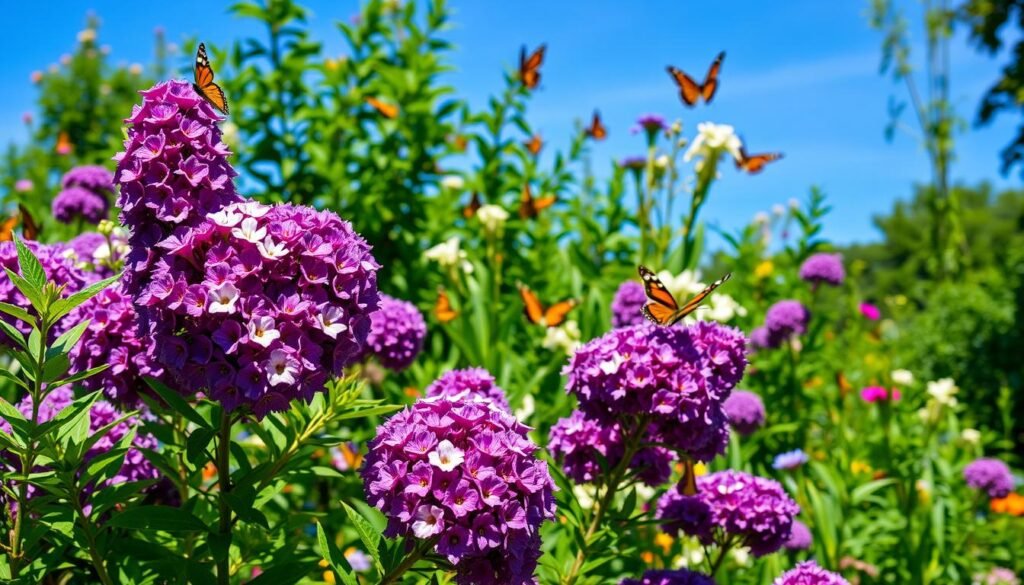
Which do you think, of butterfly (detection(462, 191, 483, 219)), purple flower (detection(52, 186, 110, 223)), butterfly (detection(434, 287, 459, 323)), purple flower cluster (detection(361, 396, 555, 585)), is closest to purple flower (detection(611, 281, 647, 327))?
butterfly (detection(434, 287, 459, 323))

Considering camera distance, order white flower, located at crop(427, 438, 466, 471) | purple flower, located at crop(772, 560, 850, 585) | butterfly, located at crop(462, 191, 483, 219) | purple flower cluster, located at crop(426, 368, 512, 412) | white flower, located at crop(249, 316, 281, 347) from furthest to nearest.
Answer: butterfly, located at crop(462, 191, 483, 219) → purple flower cluster, located at crop(426, 368, 512, 412) → purple flower, located at crop(772, 560, 850, 585) → white flower, located at crop(427, 438, 466, 471) → white flower, located at crop(249, 316, 281, 347)

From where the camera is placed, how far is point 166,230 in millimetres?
1743

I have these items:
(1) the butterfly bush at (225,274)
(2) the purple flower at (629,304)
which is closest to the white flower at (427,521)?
(1) the butterfly bush at (225,274)

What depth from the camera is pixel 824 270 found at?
16.2ft

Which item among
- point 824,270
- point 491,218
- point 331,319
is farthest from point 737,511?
point 824,270

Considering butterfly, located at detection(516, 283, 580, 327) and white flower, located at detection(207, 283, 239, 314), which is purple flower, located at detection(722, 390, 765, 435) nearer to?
butterfly, located at detection(516, 283, 580, 327)

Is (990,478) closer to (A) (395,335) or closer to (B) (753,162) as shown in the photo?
(B) (753,162)

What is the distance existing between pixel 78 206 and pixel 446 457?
2927mm

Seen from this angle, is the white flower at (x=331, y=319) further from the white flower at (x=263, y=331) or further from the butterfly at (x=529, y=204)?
the butterfly at (x=529, y=204)

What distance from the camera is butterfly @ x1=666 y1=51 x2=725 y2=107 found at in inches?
162

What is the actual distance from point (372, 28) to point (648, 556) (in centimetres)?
357

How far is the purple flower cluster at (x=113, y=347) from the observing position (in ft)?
6.81

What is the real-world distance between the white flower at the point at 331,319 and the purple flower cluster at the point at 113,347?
2.23 ft

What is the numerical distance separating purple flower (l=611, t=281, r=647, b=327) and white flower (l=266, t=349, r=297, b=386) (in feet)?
7.48
